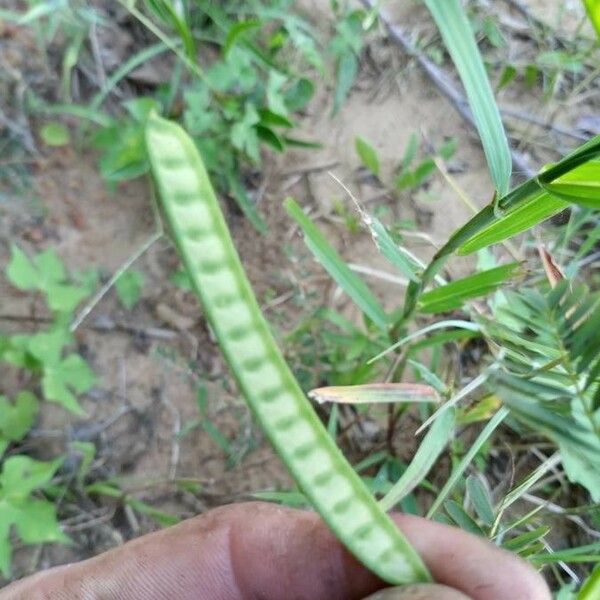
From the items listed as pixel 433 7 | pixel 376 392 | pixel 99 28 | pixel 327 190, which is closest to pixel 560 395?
pixel 376 392

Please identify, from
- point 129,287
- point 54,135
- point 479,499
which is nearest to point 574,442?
point 479,499

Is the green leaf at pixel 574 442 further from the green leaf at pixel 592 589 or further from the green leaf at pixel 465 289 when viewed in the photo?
the green leaf at pixel 465 289

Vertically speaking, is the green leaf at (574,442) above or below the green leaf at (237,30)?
below

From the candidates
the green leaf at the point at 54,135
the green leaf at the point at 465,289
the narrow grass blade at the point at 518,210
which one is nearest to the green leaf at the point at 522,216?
the narrow grass blade at the point at 518,210

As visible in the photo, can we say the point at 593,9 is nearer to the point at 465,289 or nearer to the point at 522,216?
the point at 522,216

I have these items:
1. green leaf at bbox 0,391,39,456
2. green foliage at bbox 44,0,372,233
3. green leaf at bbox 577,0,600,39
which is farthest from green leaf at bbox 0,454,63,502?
green leaf at bbox 577,0,600,39

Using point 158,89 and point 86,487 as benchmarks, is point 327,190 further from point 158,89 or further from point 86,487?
point 86,487

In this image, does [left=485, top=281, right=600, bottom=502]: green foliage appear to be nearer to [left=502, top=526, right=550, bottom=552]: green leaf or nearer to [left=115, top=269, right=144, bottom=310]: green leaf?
[left=502, top=526, right=550, bottom=552]: green leaf
